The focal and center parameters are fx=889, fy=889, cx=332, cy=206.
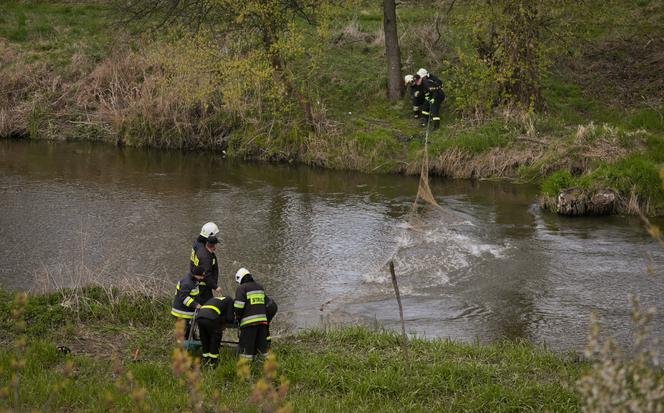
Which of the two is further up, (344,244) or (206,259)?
→ (206,259)

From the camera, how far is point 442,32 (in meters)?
29.5

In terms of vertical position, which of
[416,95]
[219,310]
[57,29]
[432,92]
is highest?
[57,29]

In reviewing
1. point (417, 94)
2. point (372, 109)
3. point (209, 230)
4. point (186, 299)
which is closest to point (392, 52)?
point (372, 109)

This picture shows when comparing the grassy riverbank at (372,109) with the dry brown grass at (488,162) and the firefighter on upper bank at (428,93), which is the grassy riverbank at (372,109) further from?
the firefighter on upper bank at (428,93)

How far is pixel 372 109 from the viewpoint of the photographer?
26.1 m

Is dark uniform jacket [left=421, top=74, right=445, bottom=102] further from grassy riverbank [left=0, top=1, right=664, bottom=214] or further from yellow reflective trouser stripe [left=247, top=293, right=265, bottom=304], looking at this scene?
yellow reflective trouser stripe [left=247, top=293, right=265, bottom=304]

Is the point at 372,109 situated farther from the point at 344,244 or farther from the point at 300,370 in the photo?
the point at 300,370

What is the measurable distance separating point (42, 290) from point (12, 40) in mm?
21412

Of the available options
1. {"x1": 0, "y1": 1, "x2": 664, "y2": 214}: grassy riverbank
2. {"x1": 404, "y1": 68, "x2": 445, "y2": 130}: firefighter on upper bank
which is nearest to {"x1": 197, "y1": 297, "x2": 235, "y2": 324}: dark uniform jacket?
{"x1": 0, "y1": 1, "x2": 664, "y2": 214}: grassy riverbank

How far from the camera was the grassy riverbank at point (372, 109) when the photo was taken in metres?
21.8

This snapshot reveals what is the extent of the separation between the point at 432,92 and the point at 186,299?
14.4 meters

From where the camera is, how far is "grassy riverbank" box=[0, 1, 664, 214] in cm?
2184

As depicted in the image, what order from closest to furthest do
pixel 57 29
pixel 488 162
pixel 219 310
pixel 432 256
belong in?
pixel 219 310 → pixel 432 256 → pixel 488 162 → pixel 57 29

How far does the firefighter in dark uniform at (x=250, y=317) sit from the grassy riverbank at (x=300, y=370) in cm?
28
